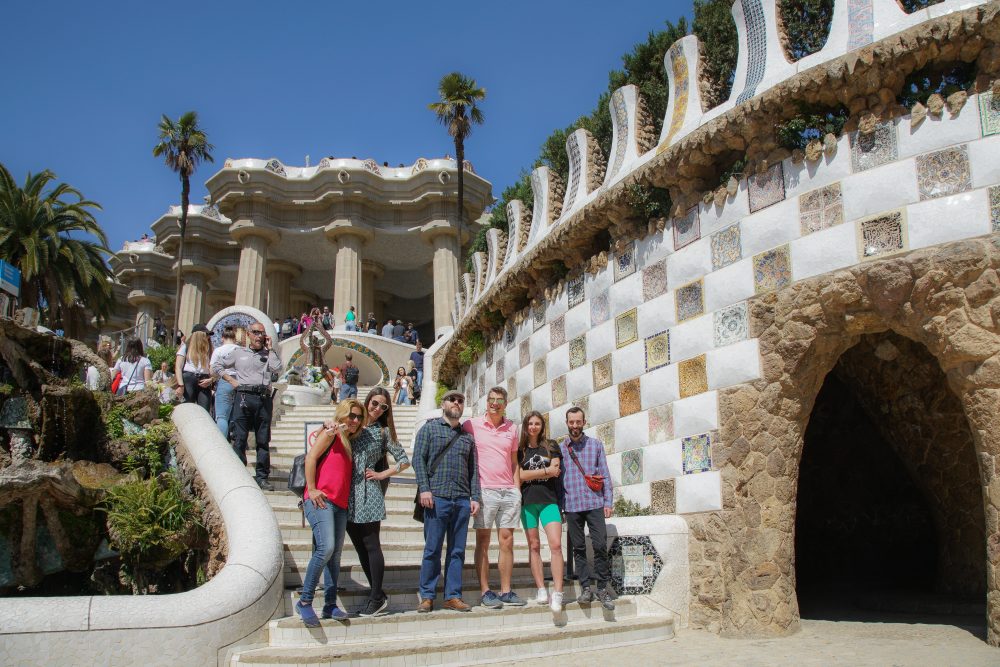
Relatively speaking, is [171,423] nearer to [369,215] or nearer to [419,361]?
[419,361]

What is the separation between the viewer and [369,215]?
3812 centimetres

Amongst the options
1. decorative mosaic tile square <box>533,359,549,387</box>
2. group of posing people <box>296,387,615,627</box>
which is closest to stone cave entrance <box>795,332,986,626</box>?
group of posing people <box>296,387,615,627</box>

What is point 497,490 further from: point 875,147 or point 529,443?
point 875,147

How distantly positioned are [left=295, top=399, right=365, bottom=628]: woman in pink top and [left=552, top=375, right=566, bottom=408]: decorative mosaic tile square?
14.8 feet

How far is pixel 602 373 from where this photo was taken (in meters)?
9.98

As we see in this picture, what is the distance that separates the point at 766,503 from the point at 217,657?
4.52 meters

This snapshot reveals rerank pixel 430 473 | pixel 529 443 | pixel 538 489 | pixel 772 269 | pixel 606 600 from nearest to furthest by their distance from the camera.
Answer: pixel 430 473, pixel 606 600, pixel 538 489, pixel 529 443, pixel 772 269

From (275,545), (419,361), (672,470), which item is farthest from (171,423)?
(419,361)

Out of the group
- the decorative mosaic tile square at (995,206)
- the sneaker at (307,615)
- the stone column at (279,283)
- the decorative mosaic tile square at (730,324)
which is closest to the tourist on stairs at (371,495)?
the sneaker at (307,615)

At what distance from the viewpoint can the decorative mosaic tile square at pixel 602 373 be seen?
9867mm

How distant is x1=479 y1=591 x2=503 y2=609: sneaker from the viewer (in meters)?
6.84

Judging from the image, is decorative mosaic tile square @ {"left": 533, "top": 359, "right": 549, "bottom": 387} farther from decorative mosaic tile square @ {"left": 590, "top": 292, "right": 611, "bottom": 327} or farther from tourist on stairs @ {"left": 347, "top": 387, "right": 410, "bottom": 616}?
tourist on stairs @ {"left": 347, "top": 387, "right": 410, "bottom": 616}

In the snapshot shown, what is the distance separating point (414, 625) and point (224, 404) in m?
4.03

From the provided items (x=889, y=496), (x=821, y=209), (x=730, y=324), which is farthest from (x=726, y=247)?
(x=889, y=496)
